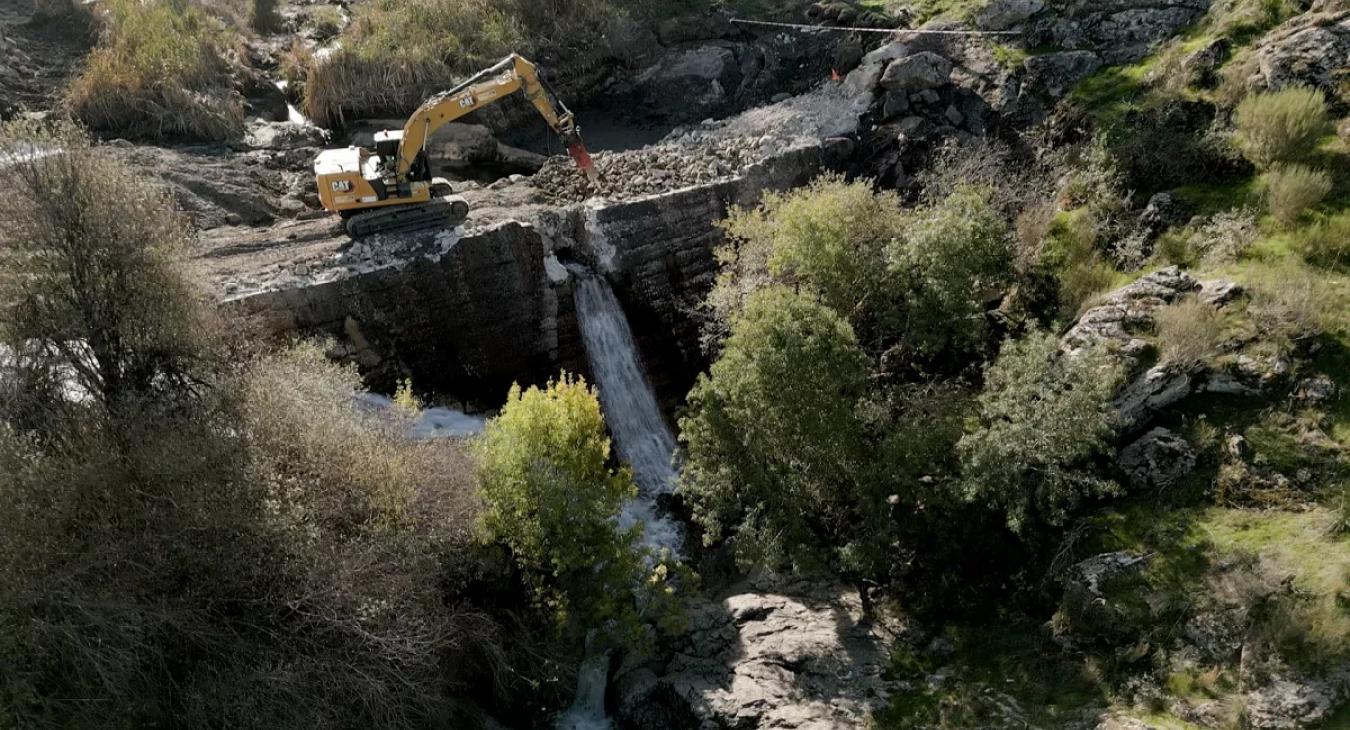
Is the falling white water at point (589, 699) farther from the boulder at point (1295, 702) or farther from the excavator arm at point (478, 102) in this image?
the excavator arm at point (478, 102)

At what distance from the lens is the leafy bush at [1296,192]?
14961 mm

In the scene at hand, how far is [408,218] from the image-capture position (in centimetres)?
1800

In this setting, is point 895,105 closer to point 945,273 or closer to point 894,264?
point 894,264

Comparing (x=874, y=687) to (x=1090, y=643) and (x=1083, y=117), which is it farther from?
(x=1083, y=117)

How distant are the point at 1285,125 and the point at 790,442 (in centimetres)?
1153

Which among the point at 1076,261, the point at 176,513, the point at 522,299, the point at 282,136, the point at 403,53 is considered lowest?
the point at 1076,261

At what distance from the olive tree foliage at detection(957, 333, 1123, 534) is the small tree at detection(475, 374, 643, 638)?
519 centimetres

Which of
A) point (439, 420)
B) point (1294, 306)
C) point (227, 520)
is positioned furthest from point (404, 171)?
point (1294, 306)

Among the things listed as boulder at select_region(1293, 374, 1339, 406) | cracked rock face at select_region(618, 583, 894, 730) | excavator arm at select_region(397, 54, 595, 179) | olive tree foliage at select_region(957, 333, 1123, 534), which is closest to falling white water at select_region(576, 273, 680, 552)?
excavator arm at select_region(397, 54, 595, 179)

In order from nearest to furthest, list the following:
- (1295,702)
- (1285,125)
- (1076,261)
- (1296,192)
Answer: (1295,702), (1296,192), (1285,125), (1076,261)

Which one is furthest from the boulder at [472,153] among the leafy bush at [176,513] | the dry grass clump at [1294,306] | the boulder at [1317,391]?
the boulder at [1317,391]

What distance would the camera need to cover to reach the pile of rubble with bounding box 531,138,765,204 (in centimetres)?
2044

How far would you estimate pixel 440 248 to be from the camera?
17219mm

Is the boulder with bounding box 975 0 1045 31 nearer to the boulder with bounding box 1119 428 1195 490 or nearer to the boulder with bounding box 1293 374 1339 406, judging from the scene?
the boulder with bounding box 1293 374 1339 406
